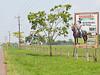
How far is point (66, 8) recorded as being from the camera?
164ft

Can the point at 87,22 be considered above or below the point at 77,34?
above

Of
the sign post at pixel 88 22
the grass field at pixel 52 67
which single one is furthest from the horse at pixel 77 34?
the grass field at pixel 52 67

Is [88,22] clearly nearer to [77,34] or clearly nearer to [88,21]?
[88,21]

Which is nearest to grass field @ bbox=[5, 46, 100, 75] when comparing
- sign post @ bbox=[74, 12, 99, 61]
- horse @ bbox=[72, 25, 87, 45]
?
horse @ bbox=[72, 25, 87, 45]

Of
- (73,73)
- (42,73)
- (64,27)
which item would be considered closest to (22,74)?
(42,73)

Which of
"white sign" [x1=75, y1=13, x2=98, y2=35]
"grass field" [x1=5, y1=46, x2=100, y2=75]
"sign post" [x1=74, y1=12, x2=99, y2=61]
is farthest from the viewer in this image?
"white sign" [x1=75, y1=13, x2=98, y2=35]

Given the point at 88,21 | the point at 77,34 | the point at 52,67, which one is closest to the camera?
the point at 52,67

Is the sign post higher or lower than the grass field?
higher

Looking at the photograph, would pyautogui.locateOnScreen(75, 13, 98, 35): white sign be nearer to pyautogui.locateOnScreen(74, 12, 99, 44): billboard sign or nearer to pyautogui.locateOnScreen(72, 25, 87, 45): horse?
pyautogui.locateOnScreen(74, 12, 99, 44): billboard sign

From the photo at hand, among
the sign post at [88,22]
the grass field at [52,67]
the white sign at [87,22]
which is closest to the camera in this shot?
the grass field at [52,67]

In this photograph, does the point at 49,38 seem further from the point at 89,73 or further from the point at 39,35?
the point at 89,73

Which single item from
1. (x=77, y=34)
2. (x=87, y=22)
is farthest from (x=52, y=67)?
(x=87, y=22)

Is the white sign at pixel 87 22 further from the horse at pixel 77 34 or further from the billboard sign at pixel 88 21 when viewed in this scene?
the horse at pixel 77 34

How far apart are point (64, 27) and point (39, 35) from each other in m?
4.68
